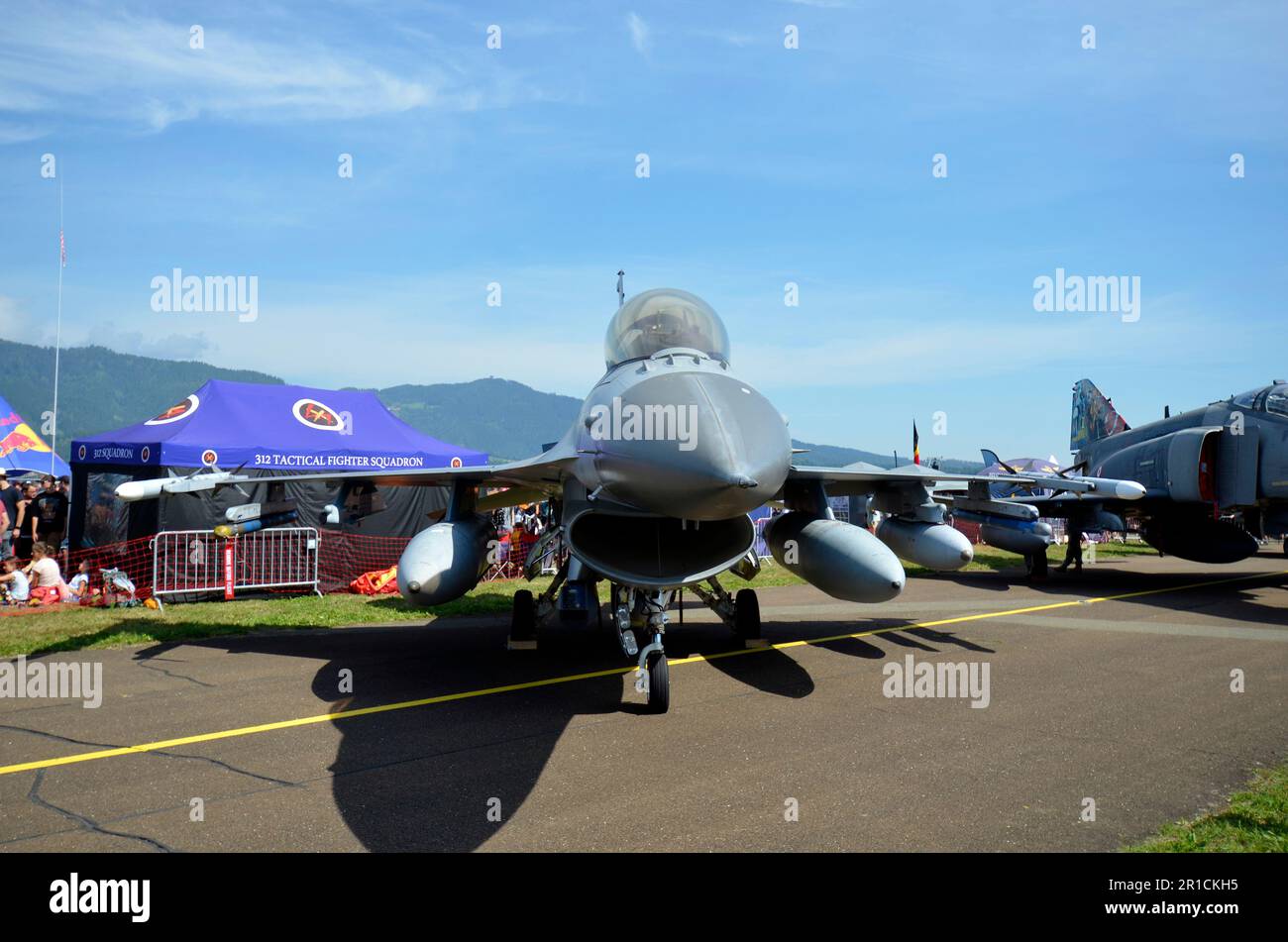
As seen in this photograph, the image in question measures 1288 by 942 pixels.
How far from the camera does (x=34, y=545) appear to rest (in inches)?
576

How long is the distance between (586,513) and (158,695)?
4472 millimetres

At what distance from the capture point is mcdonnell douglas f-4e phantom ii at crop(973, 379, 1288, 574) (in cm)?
1491

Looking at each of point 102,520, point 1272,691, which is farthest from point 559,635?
point 102,520

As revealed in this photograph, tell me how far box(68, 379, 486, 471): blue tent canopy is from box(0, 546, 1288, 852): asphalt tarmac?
20.9 feet

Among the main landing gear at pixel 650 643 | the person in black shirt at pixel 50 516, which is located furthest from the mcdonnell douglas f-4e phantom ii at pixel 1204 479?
the person in black shirt at pixel 50 516

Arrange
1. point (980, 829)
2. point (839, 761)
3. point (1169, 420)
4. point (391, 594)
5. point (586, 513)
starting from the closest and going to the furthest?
point (980, 829)
point (839, 761)
point (586, 513)
point (391, 594)
point (1169, 420)

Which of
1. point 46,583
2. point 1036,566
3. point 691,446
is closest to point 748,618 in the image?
point 691,446

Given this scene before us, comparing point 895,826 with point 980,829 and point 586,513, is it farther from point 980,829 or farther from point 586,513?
point 586,513

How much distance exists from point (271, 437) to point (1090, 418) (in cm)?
2134

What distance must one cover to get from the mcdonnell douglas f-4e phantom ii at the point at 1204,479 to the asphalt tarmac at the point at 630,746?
16.4 feet

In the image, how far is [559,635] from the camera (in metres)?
11.2

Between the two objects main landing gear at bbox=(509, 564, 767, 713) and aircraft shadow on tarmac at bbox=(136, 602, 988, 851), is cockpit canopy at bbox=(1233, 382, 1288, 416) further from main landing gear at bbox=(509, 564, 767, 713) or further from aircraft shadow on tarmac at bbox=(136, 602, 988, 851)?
main landing gear at bbox=(509, 564, 767, 713)

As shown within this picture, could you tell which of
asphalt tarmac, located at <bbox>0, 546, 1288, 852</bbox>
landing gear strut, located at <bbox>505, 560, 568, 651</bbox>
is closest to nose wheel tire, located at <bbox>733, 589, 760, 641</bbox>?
asphalt tarmac, located at <bbox>0, 546, 1288, 852</bbox>

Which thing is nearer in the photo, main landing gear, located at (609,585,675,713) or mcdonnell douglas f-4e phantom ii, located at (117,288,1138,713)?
mcdonnell douglas f-4e phantom ii, located at (117,288,1138,713)
